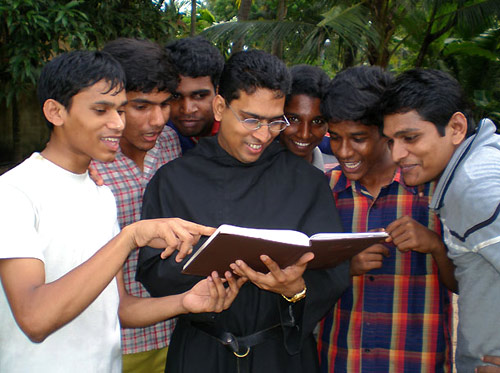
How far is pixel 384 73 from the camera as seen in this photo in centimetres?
284

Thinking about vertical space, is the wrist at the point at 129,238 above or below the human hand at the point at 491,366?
above

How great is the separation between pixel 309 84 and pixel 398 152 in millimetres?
844

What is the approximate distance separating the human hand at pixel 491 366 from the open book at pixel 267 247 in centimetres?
58

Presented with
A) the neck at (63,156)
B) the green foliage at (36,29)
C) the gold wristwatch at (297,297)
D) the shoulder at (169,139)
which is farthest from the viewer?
the green foliage at (36,29)

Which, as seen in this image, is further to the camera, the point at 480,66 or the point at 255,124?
the point at 480,66

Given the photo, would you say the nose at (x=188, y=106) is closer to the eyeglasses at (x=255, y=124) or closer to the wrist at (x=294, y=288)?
the eyeglasses at (x=255, y=124)

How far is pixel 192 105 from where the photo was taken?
3309 mm

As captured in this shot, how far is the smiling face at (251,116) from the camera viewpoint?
2.50 meters

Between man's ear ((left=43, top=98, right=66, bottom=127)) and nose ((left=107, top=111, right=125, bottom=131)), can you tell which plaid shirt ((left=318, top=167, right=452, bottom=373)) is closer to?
nose ((left=107, top=111, right=125, bottom=131))

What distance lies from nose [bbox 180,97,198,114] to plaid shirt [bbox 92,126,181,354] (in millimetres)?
568

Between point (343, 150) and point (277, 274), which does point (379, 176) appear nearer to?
point (343, 150)

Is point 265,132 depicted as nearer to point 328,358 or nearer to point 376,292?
point 376,292

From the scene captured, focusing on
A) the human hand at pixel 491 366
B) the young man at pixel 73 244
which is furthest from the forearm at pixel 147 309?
the human hand at pixel 491 366

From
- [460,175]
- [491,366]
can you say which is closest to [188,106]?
[460,175]
